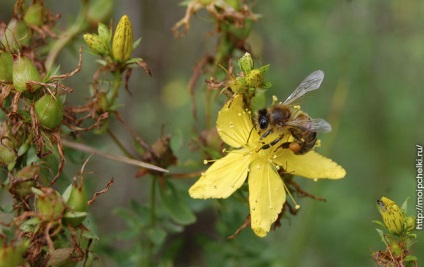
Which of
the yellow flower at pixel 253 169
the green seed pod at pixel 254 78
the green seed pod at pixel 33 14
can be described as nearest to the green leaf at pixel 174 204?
the yellow flower at pixel 253 169

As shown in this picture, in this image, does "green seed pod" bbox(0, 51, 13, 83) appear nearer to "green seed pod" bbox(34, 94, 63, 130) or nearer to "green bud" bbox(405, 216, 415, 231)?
"green seed pod" bbox(34, 94, 63, 130)

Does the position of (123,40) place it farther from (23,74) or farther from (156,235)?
(156,235)

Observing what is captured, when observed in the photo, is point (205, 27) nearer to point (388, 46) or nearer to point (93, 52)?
point (388, 46)

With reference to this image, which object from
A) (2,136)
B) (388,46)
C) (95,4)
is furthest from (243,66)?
(388,46)

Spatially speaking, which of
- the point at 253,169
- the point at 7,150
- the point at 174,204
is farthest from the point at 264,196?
the point at 7,150

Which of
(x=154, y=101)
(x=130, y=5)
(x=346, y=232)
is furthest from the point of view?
(x=154, y=101)

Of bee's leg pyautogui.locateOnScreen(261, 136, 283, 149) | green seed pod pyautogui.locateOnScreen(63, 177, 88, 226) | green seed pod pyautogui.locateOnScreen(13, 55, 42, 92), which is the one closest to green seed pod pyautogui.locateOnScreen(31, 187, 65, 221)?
green seed pod pyautogui.locateOnScreen(63, 177, 88, 226)

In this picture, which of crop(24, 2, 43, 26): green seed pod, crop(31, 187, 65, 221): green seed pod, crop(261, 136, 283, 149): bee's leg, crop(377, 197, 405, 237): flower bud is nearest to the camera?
crop(31, 187, 65, 221): green seed pod
